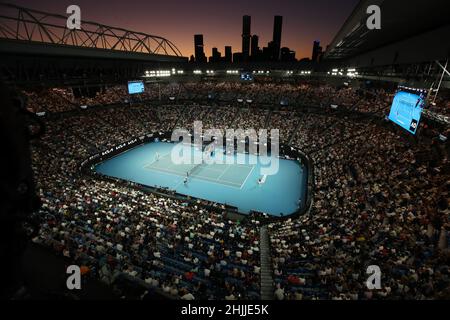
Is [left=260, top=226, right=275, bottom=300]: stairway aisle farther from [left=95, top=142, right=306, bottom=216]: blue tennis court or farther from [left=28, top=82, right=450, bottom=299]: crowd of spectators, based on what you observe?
[left=95, top=142, right=306, bottom=216]: blue tennis court

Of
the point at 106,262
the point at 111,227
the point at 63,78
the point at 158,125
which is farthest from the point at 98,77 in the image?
the point at 106,262

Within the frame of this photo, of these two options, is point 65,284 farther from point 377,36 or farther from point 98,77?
point 98,77

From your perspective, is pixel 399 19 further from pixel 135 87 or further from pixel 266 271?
pixel 135 87

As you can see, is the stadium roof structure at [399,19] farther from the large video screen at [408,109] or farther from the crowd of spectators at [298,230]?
the crowd of spectators at [298,230]

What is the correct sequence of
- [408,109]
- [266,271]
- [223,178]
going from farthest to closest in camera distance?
[223,178]
[408,109]
[266,271]

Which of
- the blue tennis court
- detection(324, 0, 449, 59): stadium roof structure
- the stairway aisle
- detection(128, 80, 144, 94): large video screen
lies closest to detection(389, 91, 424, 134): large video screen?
detection(324, 0, 449, 59): stadium roof structure

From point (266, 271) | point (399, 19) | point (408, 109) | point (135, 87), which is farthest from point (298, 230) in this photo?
point (135, 87)

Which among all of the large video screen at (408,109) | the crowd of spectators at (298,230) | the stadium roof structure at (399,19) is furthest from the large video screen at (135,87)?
the large video screen at (408,109)

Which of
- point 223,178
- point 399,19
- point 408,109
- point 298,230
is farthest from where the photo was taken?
point 223,178
